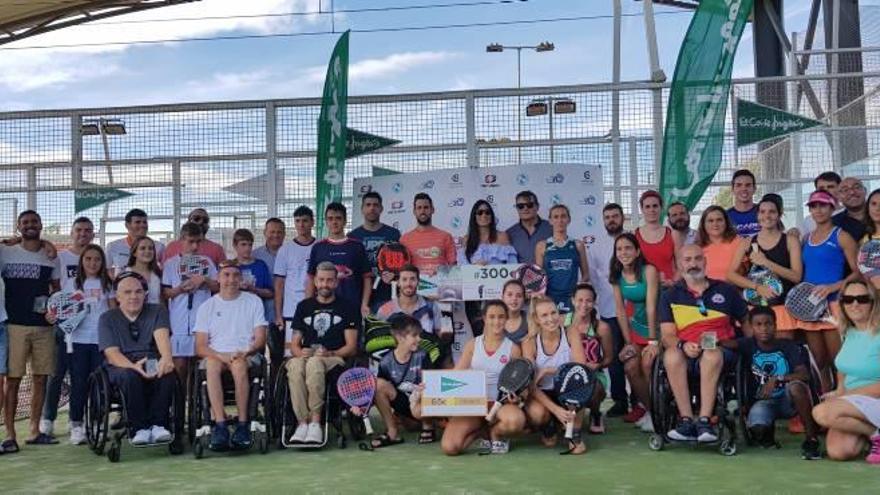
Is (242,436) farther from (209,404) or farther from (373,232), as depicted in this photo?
(373,232)

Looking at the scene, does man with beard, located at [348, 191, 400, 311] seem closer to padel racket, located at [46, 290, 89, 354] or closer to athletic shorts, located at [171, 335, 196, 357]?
athletic shorts, located at [171, 335, 196, 357]

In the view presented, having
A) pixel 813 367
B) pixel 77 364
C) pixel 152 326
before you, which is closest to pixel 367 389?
pixel 152 326

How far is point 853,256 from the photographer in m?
5.84

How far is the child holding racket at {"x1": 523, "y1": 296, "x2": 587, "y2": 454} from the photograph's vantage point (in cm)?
564

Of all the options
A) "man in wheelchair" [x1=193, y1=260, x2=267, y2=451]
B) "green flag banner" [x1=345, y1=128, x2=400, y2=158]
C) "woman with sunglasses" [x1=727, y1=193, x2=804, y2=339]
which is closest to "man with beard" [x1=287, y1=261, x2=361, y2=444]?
"man in wheelchair" [x1=193, y1=260, x2=267, y2=451]

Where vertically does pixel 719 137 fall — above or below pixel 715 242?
above

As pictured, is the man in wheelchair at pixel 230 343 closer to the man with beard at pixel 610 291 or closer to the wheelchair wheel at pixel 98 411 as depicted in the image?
the wheelchair wheel at pixel 98 411

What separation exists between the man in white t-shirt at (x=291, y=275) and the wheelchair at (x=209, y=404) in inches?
42.3

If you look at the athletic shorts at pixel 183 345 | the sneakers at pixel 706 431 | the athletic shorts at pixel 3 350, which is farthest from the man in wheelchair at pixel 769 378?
the athletic shorts at pixel 3 350

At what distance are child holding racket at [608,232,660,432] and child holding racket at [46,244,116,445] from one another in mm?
3654

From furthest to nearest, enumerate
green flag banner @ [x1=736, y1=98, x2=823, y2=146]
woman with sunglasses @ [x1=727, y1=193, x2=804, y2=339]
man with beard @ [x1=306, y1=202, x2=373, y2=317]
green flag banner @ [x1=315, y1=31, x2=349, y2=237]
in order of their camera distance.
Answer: green flag banner @ [x1=315, y1=31, x2=349, y2=237] → green flag banner @ [x1=736, y1=98, x2=823, y2=146] → man with beard @ [x1=306, y1=202, x2=373, y2=317] → woman with sunglasses @ [x1=727, y1=193, x2=804, y2=339]

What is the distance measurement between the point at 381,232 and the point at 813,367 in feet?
11.0

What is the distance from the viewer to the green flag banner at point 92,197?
8.88 metres

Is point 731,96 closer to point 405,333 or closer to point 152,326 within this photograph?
point 405,333
